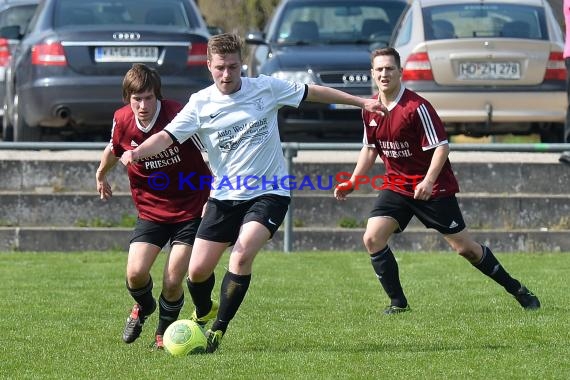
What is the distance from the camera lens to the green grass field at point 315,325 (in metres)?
7.27

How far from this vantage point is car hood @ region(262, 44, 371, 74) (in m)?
15.4

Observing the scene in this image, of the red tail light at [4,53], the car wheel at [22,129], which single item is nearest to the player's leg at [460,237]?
the car wheel at [22,129]

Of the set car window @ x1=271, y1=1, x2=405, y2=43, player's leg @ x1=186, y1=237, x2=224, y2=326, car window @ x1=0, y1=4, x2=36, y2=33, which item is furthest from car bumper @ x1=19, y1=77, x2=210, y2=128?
player's leg @ x1=186, y1=237, x2=224, y2=326

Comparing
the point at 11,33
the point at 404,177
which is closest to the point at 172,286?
the point at 404,177

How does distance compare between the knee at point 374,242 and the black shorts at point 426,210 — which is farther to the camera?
the knee at point 374,242

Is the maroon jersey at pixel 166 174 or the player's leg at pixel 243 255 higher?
the maroon jersey at pixel 166 174

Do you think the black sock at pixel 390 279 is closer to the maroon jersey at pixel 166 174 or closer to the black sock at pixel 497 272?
the black sock at pixel 497 272

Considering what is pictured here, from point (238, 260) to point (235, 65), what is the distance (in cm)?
109

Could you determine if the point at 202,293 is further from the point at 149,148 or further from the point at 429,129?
the point at 429,129

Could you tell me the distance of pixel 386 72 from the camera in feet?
30.4

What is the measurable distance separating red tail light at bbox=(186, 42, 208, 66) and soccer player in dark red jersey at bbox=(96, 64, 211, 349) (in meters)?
5.97

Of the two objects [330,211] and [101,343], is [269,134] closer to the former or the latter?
[101,343]

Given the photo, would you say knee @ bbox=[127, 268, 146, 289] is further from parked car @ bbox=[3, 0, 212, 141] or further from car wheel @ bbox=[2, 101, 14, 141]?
car wheel @ bbox=[2, 101, 14, 141]

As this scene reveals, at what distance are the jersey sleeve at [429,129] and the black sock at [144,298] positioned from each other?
2.09 meters
